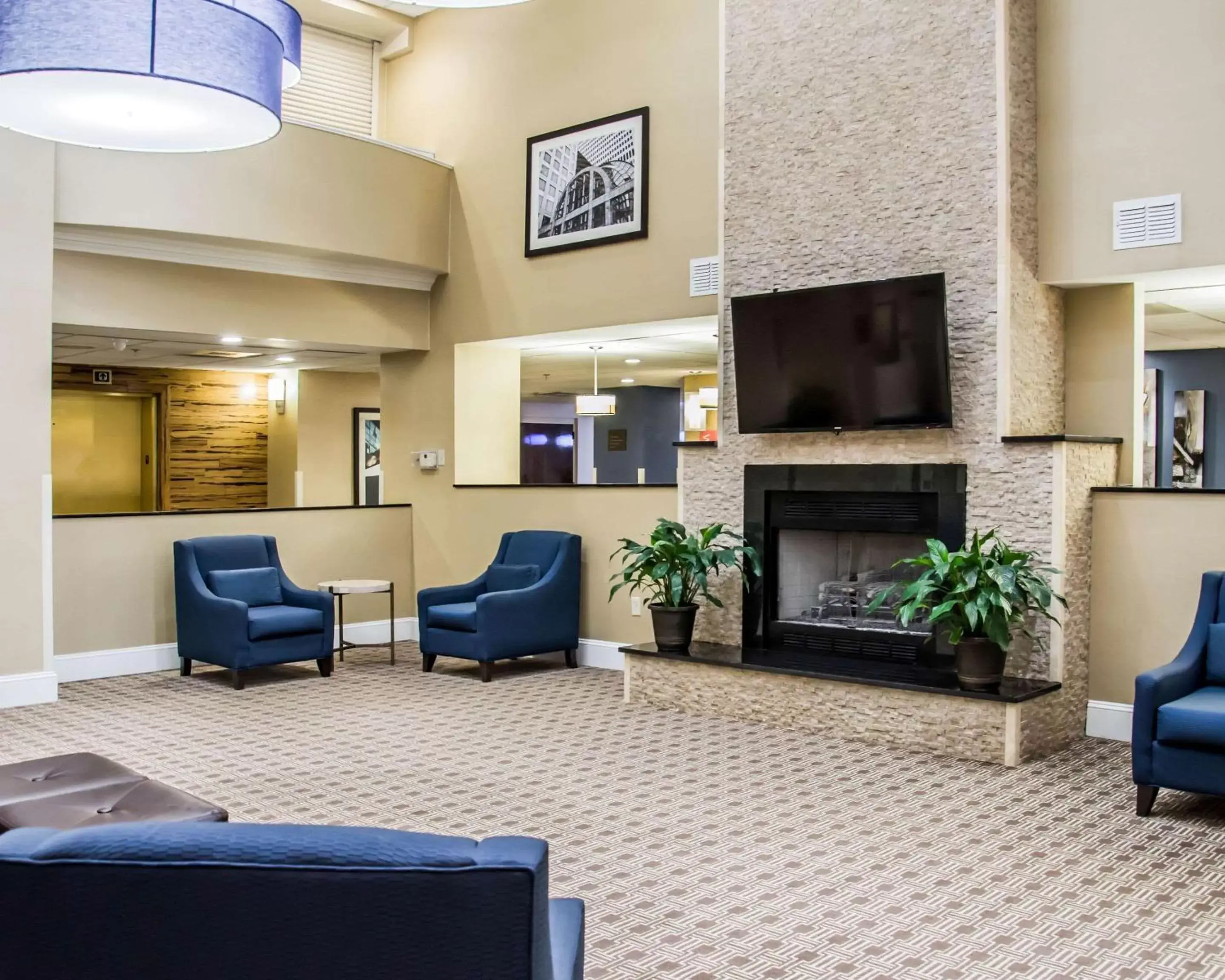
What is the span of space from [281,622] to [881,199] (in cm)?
441

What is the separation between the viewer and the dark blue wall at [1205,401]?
1010 centimetres

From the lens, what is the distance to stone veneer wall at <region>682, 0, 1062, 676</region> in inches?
228

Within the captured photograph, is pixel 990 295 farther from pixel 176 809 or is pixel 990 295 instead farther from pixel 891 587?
pixel 176 809

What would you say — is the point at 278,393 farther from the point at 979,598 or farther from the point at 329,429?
the point at 979,598

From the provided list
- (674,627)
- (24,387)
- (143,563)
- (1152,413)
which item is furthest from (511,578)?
(1152,413)

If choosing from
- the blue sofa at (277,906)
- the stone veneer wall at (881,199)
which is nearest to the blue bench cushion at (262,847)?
the blue sofa at (277,906)

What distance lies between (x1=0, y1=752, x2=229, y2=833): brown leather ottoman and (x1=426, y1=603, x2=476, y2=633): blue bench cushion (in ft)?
11.0

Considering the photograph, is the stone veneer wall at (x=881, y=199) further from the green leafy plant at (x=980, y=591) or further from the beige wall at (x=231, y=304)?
the beige wall at (x=231, y=304)

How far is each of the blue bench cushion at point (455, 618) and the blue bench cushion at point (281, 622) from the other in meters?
0.73

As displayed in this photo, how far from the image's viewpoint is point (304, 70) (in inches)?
→ 378

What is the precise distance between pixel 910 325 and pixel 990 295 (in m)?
0.42

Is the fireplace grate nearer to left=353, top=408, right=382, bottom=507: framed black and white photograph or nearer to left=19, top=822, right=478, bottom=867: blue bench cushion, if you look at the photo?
left=19, top=822, right=478, bottom=867: blue bench cushion

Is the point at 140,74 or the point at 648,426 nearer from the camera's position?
the point at 140,74

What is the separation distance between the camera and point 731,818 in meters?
4.43
